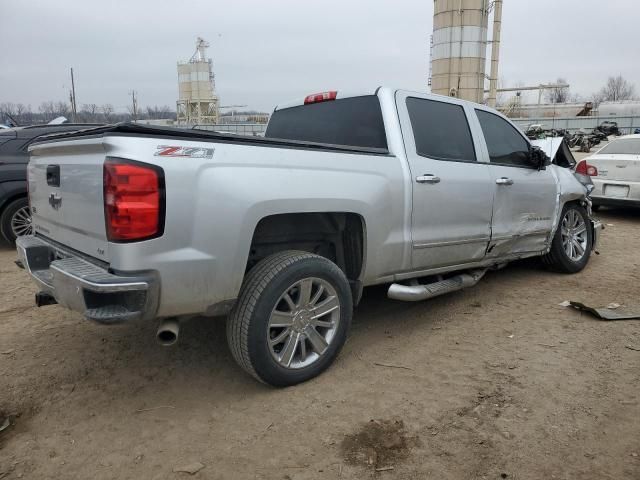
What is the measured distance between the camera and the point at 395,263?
11.8 ft

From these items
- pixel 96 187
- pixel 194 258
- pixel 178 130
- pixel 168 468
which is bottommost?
pixel 168 468

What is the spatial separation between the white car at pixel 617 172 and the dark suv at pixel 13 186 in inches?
328

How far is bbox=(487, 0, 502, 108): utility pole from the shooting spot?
125 ft

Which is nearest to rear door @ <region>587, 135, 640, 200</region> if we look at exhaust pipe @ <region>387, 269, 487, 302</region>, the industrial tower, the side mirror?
the side mirror

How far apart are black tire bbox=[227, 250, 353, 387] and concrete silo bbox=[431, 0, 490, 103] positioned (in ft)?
101

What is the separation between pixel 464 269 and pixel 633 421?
6.20ft

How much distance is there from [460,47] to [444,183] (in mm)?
30821

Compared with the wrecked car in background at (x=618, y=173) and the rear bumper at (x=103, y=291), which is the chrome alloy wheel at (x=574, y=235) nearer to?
the wrecked car in background at (x=618, y=173)

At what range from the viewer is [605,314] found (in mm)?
4250

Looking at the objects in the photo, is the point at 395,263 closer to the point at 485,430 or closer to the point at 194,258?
the point at 485,430

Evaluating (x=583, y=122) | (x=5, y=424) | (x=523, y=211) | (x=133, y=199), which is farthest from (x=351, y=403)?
(x=583, y=122)

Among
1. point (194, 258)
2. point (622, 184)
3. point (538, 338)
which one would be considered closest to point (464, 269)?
point (538, 338)

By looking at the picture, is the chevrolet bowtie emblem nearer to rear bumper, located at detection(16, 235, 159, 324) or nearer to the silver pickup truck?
the silver pickup truck

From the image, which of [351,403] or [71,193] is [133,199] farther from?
[351,403]
